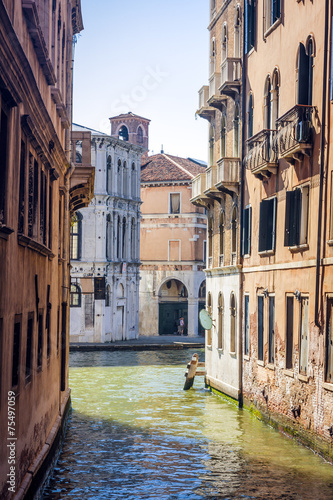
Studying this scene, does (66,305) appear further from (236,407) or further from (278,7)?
(278,7)

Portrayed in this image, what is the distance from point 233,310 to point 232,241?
82.4 inches

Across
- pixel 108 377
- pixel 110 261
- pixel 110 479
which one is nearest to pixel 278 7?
pixel 110 479

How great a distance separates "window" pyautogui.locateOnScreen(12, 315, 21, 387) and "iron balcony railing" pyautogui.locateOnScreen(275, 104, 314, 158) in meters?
7.91

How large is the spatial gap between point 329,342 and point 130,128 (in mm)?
52206

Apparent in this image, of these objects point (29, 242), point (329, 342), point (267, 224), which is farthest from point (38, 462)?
point (267, 224)

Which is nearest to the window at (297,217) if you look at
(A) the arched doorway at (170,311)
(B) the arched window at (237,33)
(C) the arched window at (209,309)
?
(B) the arched window at (237,33)

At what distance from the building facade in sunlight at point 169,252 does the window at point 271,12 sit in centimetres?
3413

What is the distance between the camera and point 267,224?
66.6 feet

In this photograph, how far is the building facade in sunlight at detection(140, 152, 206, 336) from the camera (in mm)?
55281

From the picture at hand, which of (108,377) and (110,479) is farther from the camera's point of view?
(108,377)

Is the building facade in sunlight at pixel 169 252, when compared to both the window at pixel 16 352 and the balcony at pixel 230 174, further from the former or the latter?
the window at pixel 16 352

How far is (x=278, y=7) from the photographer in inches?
787

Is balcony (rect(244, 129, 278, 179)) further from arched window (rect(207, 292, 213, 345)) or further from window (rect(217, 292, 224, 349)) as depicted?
arched window (rect(207, 292, 213, 345))

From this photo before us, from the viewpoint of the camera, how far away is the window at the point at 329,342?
15.2m
